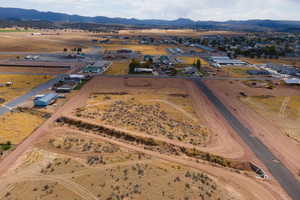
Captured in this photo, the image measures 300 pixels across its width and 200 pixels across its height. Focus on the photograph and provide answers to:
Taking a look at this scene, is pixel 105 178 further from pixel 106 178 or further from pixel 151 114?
pixel 151 114

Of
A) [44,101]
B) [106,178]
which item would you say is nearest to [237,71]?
[44,101]

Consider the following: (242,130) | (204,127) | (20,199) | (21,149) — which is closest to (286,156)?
(242,130)

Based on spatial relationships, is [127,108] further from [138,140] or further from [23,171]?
[23,171]

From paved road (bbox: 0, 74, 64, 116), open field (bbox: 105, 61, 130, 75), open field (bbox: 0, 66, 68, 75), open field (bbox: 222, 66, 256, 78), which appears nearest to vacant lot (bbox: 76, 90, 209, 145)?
paved road (bbox: 0, 74, 64, 116)

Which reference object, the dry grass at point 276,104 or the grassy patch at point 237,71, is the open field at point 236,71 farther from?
the dry grass at point 276,104

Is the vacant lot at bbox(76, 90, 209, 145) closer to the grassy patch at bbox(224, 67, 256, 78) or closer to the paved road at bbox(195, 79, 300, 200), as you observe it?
the paved road at bbox(195, 79, 300, 200)

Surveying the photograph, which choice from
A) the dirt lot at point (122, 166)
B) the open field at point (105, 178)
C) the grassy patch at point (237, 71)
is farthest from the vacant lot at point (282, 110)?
the open field at point (105, 178)

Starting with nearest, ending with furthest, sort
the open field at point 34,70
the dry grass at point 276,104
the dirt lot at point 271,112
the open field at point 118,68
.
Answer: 1. the dirt lot at point 271,112
2. the dry grass at point 276,104
3. the open field at point 34,70
4. the open field at point 118,68
